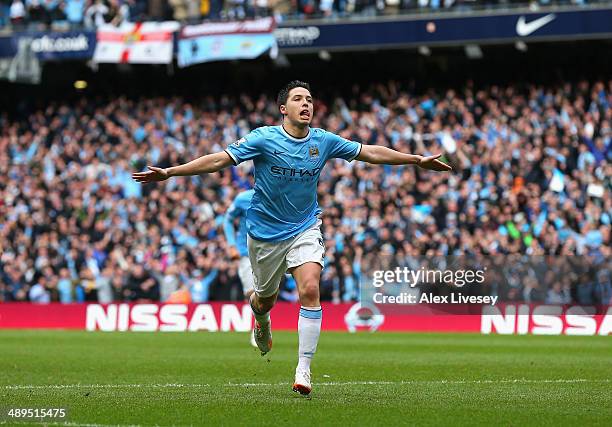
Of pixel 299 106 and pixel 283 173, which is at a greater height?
pixel 299 106

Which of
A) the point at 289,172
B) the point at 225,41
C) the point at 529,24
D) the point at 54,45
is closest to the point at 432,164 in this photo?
the point at 289,172

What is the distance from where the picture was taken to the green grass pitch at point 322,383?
8984 millimetres

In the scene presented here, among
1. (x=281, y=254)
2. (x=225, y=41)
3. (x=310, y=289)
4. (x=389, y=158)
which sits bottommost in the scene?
(x=310, y=289)

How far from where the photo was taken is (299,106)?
1067 centimetres

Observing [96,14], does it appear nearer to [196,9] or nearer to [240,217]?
[196,9]

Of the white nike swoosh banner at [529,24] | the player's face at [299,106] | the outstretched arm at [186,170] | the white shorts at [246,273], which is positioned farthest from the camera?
the white nike swoosh banner at [529,24]

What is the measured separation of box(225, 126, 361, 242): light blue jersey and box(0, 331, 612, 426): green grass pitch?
1.57m

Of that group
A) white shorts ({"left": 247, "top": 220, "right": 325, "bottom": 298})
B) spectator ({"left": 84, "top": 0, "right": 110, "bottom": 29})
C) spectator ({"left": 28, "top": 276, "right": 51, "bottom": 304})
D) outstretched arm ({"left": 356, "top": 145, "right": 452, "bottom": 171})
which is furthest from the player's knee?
spectator ({"left": 84, "top": 0, "right": 110, "bottom": 29})

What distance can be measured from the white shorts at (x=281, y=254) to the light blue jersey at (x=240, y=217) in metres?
6.39

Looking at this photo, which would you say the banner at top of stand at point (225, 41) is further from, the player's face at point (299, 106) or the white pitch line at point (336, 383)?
the player's face at point (299, 106)

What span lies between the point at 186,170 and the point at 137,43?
2663cm

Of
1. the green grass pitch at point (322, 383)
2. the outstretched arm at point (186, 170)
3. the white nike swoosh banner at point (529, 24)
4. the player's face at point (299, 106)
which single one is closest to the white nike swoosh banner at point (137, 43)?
the white nike swoosh banner at point (529, 24)

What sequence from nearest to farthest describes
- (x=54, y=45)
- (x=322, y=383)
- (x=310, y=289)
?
(x=310, y=289) < (x=322, y=383) < (x=54, y=45)

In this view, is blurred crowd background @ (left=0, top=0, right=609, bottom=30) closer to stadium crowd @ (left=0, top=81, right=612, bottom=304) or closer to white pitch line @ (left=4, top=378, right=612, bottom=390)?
stadium crowd @ (left=0, top=81, right=612, bottom=304)
